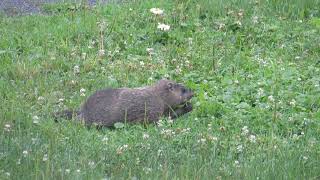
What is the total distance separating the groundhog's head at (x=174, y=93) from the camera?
7.94m

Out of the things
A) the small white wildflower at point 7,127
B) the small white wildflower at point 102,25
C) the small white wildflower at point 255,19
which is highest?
the small white wildflower at point 7,127

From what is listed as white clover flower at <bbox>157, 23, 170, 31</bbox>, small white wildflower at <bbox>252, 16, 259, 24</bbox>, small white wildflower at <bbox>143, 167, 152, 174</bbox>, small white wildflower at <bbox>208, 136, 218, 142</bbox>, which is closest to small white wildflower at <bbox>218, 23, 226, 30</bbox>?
small white wildflower at <bbox>252, 16, 259, 24</bbox>

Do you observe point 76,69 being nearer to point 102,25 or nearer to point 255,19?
point 102,25

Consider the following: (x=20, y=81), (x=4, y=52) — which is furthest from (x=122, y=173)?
(x=4, y=52)

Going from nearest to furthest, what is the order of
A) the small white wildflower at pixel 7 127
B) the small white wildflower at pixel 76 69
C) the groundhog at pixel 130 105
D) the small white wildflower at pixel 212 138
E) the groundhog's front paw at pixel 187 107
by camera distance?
the small white wildflower at pixel 7 127 → the small white wildflower at pixel 212 138 → the groundhog at pixel 130 105 → the groundhog's front paw at pixel 187 107 → the small white wildflower at pixel 76 69

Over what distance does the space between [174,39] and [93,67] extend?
1331mm

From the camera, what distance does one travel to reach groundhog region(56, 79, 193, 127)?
Result: 24.7ft

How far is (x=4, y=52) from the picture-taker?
9.25 metres

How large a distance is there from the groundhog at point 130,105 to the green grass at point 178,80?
15 centimetres

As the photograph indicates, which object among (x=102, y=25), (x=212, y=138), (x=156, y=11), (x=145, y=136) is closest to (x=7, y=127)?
(x=145, y=136)

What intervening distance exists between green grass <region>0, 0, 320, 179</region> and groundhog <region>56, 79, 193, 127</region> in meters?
0.15

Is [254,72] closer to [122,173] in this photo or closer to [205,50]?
[205,50]

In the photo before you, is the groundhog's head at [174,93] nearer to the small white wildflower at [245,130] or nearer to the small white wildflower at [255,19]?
the small white wildflower at [245,130]

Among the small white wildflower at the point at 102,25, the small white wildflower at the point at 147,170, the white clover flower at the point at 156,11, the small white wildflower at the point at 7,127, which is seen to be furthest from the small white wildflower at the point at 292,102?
the white clover flower at the point at 156,11
